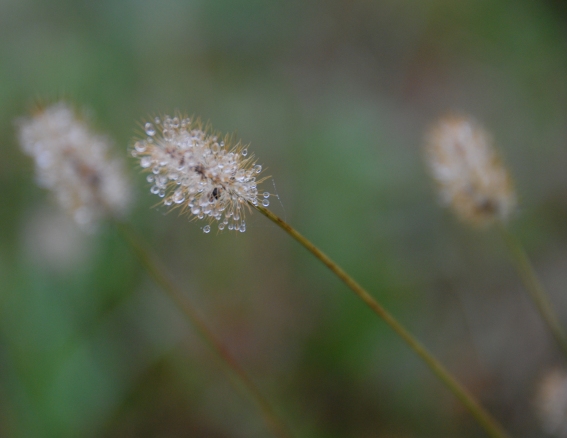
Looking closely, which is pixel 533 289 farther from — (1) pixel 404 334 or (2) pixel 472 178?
(1) pixel 404 334

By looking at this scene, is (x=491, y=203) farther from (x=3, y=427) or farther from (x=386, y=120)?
(x=3, y=427)

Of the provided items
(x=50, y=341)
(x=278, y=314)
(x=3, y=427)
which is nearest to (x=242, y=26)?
(x=278, y=314)

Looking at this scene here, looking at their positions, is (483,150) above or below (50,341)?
above

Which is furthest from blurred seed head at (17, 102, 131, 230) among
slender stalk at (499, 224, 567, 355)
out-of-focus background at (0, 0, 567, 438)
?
slender stalk at (499, 224, 567, 355)

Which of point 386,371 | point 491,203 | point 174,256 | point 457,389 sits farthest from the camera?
point 174,256

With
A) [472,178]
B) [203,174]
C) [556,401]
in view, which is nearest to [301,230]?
[472,178]


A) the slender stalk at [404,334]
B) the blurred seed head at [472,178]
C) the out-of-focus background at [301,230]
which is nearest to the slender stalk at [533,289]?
the blurred seed head at [472,178]

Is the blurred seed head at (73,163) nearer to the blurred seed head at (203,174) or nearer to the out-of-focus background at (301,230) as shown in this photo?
the out-of-focus background at (301,230)
